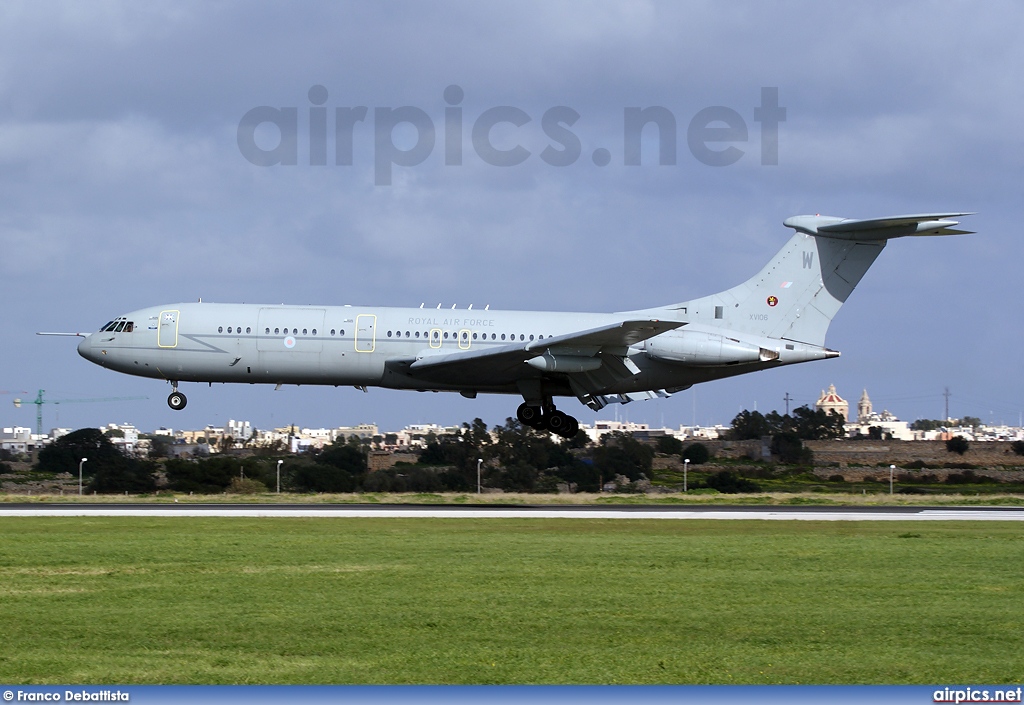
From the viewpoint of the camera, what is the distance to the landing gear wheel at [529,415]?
39.1 metres

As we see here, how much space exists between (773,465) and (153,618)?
171 ft

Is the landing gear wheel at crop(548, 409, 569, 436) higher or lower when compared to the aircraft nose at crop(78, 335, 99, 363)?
lower

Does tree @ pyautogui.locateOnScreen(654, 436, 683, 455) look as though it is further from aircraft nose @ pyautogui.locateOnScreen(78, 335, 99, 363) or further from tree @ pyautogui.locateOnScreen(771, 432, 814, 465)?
aircraft nose @ pyautogui.locateOnScreen(78, 335, 99, 363)

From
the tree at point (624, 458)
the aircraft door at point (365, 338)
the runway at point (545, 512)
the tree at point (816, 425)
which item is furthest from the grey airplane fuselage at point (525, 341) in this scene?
the tree at point (816, 425)

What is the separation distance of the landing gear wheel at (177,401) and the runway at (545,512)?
10.4 ft

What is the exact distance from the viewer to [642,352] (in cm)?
3753

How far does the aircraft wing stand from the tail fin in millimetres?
4427

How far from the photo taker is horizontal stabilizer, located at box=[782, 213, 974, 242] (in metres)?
35.8

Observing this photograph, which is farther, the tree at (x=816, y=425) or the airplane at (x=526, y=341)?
the tree at (x=816, y=425)

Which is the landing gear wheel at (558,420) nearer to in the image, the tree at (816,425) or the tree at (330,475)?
the tree at (330,475)

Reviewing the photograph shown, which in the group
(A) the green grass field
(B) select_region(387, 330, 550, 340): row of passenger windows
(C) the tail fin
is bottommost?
(A) the green grass field

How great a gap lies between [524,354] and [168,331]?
37.0 feet

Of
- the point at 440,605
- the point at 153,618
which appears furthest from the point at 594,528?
the point at 153,618

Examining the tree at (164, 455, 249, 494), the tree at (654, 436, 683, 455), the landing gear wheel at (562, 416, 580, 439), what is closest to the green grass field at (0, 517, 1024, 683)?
the landing gear wheel at (562, 416, 580, 439)
